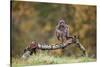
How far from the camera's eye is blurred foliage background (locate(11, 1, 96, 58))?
206 cm

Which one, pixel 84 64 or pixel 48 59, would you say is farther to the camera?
pixel 84 64

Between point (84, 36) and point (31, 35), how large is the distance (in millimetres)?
626

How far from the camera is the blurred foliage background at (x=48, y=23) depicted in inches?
81.3

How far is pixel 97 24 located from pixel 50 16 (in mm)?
597

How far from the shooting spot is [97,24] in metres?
2.40

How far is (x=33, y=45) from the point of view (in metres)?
2.13

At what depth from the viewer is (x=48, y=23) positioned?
85.9 inches

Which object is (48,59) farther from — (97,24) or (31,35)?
(97,24)
